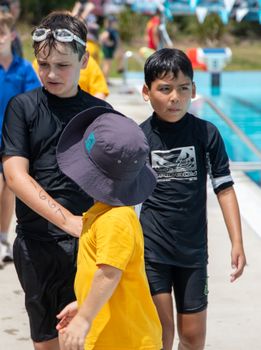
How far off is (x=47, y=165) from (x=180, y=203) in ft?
2.04

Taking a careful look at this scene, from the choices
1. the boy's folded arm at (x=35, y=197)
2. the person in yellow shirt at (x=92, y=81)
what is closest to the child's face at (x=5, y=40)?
the person in yellow shirt at (x=92, y=81)

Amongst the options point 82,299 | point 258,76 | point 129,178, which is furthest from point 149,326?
point 258,76

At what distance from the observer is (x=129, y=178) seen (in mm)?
2867

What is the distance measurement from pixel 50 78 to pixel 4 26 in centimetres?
288

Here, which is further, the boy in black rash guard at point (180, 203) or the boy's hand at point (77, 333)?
the boy in black rash guard at point (180, 203)

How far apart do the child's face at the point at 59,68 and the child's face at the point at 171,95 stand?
1.33 ft

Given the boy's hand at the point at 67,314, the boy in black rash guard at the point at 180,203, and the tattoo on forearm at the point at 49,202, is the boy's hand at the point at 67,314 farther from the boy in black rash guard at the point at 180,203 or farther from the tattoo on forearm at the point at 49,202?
the boy in black rash guard at the point at 180,203

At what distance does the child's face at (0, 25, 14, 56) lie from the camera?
638 centimetres

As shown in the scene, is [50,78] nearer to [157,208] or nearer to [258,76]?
[157,208]

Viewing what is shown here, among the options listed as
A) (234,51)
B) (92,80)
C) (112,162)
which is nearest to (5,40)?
(92,80)

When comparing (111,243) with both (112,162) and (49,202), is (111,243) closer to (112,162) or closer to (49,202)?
(112,162)

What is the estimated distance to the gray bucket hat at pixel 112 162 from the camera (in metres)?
2.79

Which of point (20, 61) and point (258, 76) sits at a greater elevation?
point (20, 61)

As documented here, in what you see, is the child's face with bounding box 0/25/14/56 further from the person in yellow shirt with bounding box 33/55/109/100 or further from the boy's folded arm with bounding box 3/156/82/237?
the boy's folded arm with bounding box 3/156/82/237
